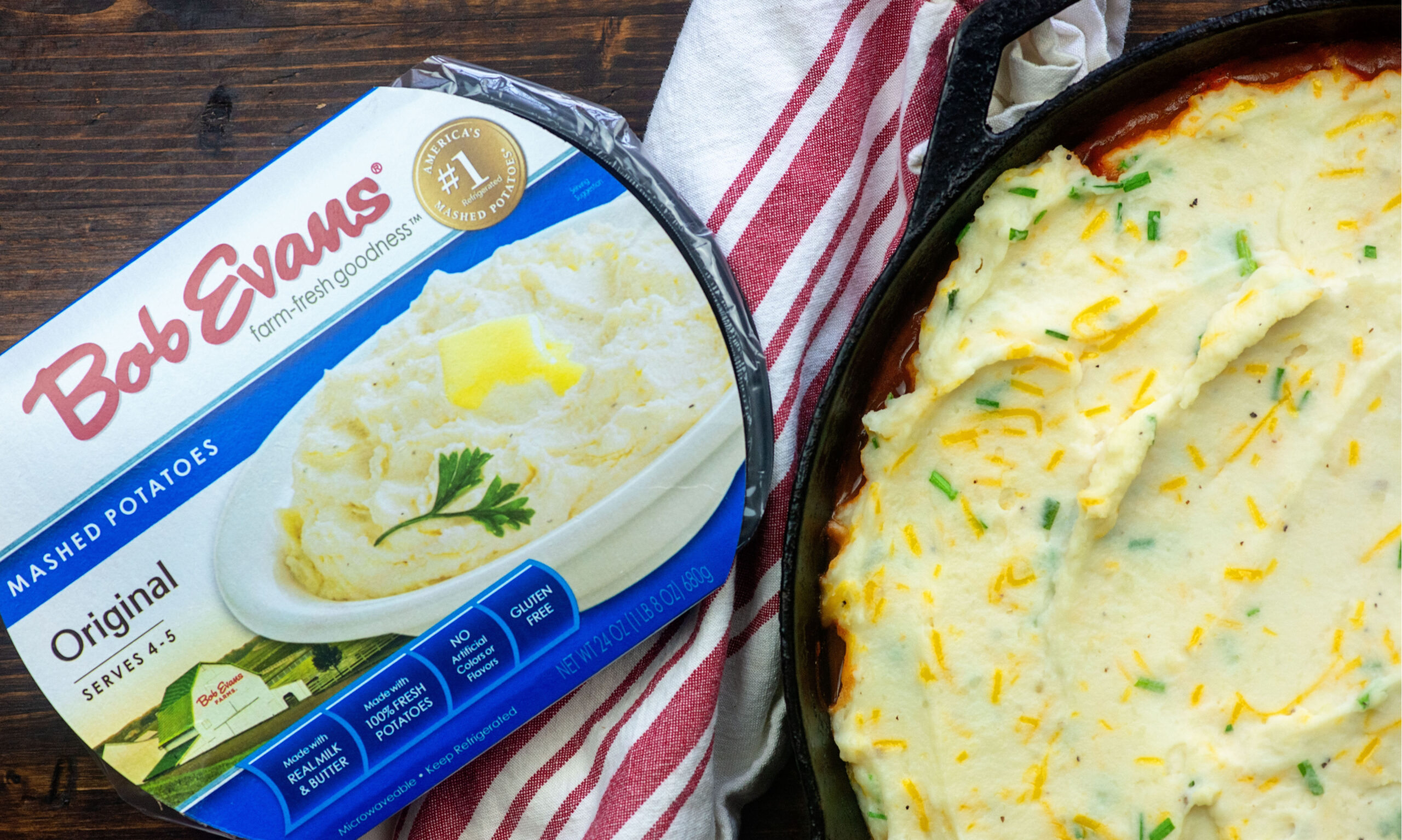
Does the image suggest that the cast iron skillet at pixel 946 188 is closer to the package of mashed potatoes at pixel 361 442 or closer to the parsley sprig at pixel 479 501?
the package of mashed potatoes at pixel 361 442

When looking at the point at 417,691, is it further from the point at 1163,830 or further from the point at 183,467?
the point at 1163,830

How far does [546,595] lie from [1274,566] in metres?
1.00

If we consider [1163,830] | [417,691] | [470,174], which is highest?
[470,174]

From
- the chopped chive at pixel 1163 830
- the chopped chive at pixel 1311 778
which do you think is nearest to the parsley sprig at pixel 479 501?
the chopped chive at pixel 1163 830

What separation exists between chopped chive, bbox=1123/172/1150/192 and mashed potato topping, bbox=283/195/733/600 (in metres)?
0.59

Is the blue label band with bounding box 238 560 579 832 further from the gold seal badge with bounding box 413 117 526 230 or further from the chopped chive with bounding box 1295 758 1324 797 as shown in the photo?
the chopped chive with bounding box 1295 758 1324 797

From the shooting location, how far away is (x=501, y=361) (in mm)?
1303

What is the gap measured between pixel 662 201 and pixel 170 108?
92cm

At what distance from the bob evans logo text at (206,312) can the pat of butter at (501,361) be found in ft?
0.79

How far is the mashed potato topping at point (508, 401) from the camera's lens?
4.27 ft

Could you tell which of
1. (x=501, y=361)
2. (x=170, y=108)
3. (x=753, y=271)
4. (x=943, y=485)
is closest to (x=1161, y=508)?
(x=943, y=485)

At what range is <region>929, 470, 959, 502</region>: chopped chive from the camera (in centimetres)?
122

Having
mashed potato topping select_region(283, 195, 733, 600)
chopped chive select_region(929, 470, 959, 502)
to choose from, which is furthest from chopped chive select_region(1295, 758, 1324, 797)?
mashed potato topping select_region(283, 195, 733, 600)

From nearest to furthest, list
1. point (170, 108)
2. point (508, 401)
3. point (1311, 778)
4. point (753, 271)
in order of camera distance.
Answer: point (1311, 778)
point (508, 401)
point (753, 271)
point (170, 108)
